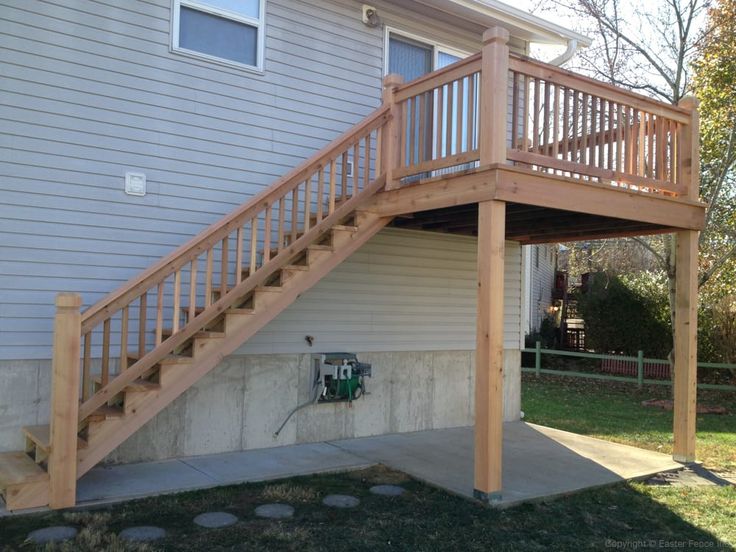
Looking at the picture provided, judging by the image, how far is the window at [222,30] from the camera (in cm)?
600


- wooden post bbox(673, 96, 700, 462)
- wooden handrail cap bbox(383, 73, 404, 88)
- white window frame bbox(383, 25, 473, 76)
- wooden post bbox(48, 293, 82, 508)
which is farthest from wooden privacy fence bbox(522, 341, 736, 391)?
wooden post bbox(48, 293, 82, 508)

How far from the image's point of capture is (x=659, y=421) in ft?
30.0

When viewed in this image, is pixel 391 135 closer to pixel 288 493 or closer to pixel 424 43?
pixel 424 43

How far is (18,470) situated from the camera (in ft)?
14.9

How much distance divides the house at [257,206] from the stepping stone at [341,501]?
3.18 feet

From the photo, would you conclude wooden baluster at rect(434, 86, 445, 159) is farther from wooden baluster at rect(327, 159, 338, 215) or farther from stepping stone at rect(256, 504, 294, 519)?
stepping stone at rect(256, 504, 294, 519)

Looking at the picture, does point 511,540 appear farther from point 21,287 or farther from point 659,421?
point 659,421

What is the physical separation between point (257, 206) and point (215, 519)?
2331 millimetres

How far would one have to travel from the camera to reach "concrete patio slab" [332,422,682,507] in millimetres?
5395

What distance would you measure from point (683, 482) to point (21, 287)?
5.84m

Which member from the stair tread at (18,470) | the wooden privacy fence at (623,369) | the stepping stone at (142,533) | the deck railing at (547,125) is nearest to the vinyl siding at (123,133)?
the stair tread at (18,470)

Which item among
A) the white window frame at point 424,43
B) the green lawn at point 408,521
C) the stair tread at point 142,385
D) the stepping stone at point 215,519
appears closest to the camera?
the green lawn at point 408,521

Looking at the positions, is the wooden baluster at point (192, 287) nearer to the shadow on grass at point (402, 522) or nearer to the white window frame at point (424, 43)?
the shadow on grass at point (402, 522)

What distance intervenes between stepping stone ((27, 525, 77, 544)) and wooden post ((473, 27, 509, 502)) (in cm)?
281
